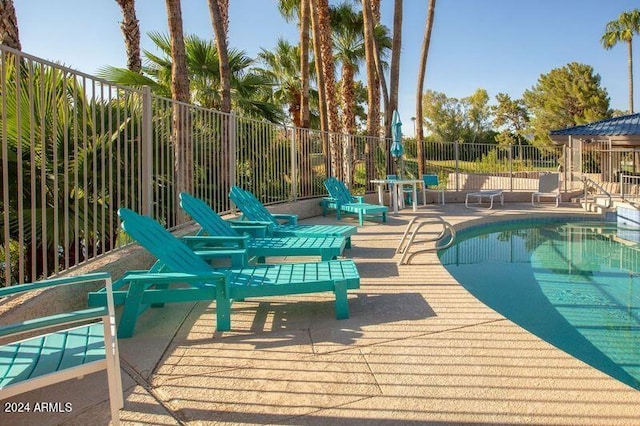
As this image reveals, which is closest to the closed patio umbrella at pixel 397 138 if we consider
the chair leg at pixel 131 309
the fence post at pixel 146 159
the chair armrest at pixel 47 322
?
the fence post at pixel 146 159

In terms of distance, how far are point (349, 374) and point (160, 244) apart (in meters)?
1.80

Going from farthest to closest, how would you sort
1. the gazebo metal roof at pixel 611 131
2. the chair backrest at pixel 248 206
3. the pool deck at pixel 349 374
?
1. the gazebo metal roof at pixel 611 131
2. the chair backrest at pixel 248 206
3. the pool deck at pixel 349 374

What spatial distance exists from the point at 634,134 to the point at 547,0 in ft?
40.4

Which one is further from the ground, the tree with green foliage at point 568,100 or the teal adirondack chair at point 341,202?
the tree with green foliage at point 568,100

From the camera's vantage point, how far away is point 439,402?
2.25 meters

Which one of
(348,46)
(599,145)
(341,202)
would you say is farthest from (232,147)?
(599,145)

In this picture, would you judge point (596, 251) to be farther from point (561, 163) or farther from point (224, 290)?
point (561, 163)

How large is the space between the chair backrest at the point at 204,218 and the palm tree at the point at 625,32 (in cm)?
4688

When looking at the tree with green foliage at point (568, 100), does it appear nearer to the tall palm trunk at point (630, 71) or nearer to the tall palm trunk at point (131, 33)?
the tall palm trunk at point (630, 71)

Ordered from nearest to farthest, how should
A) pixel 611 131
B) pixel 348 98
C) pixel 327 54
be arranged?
1. pixel 611 131
2. pixel 327 54
3. pixel 348 98

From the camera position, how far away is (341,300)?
3621 millimetres

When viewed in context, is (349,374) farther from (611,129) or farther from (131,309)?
(611,129)

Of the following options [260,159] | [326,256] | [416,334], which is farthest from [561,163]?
[416,334]

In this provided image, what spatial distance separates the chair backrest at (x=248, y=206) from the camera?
661 cm
